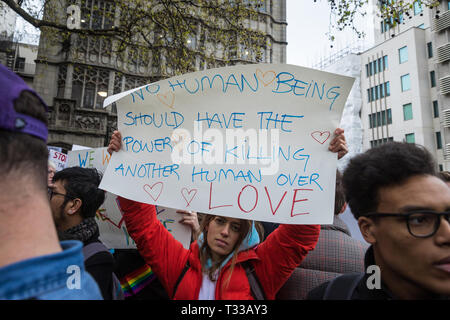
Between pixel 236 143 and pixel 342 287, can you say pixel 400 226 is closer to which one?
pixel 342 287

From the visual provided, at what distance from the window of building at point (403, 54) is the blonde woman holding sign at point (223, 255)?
3371 cm

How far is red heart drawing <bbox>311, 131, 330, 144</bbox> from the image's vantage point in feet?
5.99

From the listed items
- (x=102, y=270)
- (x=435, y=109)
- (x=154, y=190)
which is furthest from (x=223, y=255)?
(x=435, y=109)

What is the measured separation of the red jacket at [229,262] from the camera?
5.91ft

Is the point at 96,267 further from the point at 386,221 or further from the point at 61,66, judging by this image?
the point at 61,66

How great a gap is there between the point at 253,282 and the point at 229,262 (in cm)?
20

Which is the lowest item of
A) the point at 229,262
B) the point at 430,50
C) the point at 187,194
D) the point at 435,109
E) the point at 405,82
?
the point at 229,262

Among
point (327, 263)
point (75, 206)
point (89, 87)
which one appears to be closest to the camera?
point (327, 263)

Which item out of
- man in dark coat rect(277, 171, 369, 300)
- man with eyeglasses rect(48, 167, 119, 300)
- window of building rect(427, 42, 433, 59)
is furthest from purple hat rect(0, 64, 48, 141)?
window of building rect(427, 42, 433, 59)

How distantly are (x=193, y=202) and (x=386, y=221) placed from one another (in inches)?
43.8

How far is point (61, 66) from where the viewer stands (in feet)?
54.9

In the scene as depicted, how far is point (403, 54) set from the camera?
29.0 metres

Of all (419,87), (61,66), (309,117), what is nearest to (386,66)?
(419,87)
